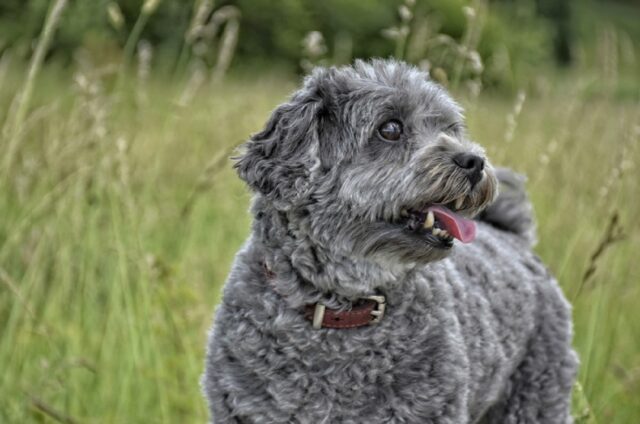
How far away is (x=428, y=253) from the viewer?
305 centimetres

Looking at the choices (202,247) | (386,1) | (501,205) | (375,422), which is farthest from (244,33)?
(375,422)

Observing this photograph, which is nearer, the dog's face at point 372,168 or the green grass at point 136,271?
the dog's face at point 372,168

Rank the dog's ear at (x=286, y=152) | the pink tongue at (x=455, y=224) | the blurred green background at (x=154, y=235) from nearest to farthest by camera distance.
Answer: the pink tongue at (x=455, y=224) < the dog's ear at (x=286, y=152) < the blurred green background at (x=154, y=235)

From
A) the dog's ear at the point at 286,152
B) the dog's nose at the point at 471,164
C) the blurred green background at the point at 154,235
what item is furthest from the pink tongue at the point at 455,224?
the blurred green background at the point at 154,235

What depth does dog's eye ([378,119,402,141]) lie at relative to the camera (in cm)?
323

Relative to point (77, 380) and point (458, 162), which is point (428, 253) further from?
point (77, 380)

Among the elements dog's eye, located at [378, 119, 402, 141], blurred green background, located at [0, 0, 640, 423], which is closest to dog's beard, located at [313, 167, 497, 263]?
dog's eye, located at [378, 119, 402, 141]

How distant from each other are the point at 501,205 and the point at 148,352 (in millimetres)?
1775

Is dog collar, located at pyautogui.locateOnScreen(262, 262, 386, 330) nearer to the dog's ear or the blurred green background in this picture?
the dog's ear

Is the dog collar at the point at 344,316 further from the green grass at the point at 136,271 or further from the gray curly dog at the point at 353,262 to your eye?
the green grass at the point at 136,271

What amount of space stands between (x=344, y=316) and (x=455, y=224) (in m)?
0.50

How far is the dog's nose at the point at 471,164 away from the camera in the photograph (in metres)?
3.05

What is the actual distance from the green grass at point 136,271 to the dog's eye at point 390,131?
1074mm

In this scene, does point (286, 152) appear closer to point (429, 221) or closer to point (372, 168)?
point (372, 168)
